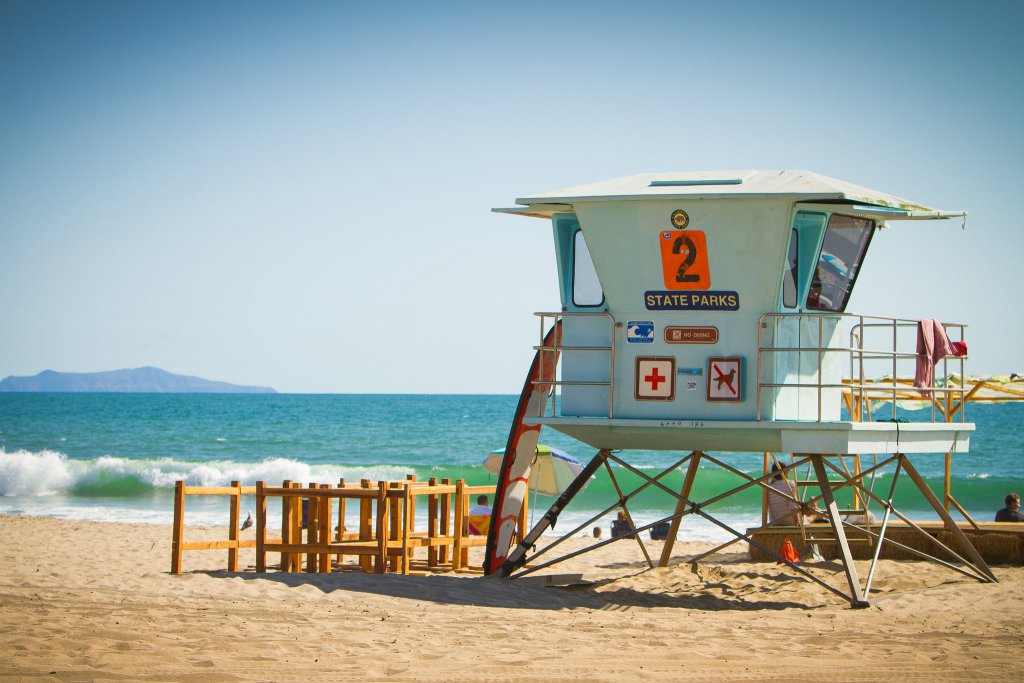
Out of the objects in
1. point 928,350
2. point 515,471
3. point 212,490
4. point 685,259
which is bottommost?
point 212,490

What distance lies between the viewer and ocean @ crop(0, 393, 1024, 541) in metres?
39.0

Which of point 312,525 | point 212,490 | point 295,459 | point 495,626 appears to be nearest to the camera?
point 495,626

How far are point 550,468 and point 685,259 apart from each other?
29.6 feet

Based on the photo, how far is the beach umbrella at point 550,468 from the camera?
22.6 m

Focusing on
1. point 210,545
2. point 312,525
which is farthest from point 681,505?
point 210,545

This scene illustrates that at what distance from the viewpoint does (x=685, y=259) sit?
14.8 meters

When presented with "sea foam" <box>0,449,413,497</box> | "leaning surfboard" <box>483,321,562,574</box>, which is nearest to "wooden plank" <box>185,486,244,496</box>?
"leaning surfboard" <box>483,321,562,574</box>

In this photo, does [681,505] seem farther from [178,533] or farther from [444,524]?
[178,533]

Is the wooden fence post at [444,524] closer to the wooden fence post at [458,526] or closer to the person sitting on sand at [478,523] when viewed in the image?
the wooden fence post at [458,526]

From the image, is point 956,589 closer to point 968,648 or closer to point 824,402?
point 824,402

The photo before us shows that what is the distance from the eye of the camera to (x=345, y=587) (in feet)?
49.1

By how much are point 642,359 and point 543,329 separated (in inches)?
55.1

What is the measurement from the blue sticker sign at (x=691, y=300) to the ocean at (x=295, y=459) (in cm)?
1366

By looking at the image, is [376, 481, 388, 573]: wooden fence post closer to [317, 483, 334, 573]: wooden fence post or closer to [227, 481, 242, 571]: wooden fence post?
[317, 483, 334, 573]: wooden fence post
